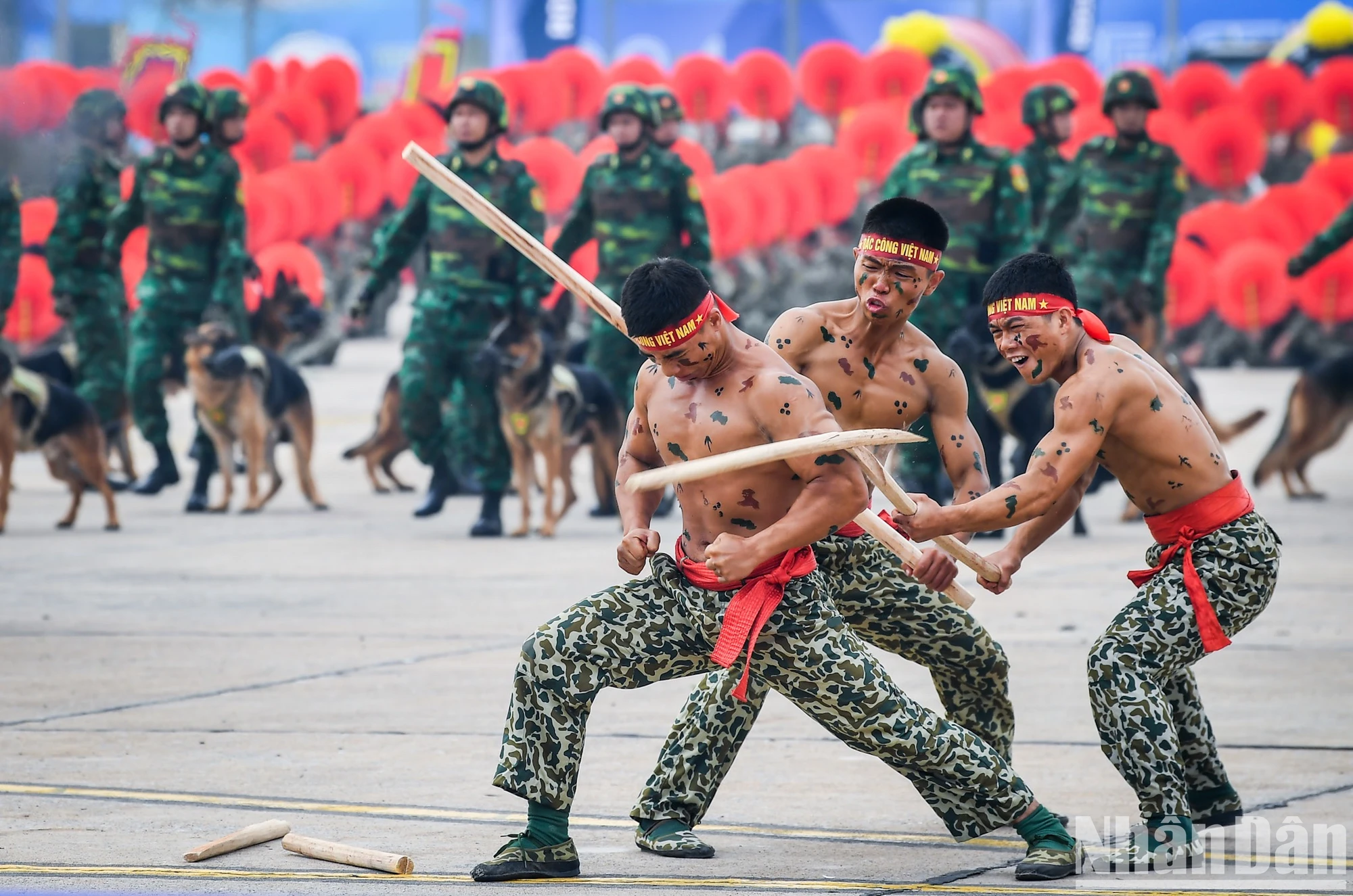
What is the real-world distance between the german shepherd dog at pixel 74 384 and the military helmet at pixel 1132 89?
6955mm

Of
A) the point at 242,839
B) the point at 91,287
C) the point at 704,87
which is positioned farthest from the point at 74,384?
the point at 704,87

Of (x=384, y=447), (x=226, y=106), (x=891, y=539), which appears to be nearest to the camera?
(x=891, y=539)

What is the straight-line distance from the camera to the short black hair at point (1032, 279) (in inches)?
198

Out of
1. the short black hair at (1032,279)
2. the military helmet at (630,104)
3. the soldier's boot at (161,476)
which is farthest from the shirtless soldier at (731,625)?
the soldier's boot at (161,476)

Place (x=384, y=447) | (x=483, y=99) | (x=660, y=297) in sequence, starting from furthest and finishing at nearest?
(x=384, y=447)
(x=483, y=99)
(x=660, y=297)

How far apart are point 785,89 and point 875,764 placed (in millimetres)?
23164

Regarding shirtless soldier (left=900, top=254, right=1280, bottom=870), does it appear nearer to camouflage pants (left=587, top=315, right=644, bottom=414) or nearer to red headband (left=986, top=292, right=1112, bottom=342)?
red headband (left=986, top=292, right=1112, bottom=342)

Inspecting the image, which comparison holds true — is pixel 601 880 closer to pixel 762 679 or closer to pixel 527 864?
pixel 527 864

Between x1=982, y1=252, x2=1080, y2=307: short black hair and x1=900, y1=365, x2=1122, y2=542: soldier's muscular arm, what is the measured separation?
9.0 inches

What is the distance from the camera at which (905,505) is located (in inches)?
191

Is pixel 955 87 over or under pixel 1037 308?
over

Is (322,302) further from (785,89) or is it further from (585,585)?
(585,585)

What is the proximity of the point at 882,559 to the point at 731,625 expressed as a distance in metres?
0.74

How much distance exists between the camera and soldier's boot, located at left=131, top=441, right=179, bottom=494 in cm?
1422
